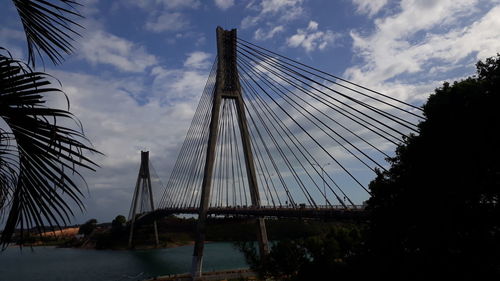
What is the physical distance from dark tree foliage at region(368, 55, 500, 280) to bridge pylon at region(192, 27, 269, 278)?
1986 cm

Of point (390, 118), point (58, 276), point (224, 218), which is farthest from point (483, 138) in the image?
point (58, 276)

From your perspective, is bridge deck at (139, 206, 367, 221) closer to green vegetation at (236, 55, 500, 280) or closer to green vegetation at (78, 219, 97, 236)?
green vegetation at (236, 55, 500, 280)

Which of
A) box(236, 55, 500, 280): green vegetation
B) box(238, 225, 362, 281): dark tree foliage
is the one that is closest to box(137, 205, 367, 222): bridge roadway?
box(238, 225, 362, 281): dark tree foliage

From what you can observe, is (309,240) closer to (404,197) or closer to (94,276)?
(404,197)

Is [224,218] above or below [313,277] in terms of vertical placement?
above

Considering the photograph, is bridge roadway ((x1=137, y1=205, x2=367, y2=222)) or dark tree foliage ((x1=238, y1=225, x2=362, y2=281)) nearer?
dark tree foliage ((x1=238, y1=225, x2=362, y2=281))

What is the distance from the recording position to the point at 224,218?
40594 mm

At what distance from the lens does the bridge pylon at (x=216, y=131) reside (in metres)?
34.8

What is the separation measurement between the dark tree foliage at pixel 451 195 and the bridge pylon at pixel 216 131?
65.2 ft

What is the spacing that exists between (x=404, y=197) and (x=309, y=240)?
367 inches

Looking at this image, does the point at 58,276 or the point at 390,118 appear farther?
the point at 58,276

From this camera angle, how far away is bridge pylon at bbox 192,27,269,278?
34812 mm

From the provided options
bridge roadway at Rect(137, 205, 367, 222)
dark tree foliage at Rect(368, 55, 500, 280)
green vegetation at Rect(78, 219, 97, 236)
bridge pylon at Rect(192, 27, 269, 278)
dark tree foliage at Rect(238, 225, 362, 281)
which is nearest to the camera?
dark tree foliage at Rect(368, 55, 500, 280)

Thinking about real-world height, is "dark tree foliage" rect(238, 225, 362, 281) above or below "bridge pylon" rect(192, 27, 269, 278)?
below
